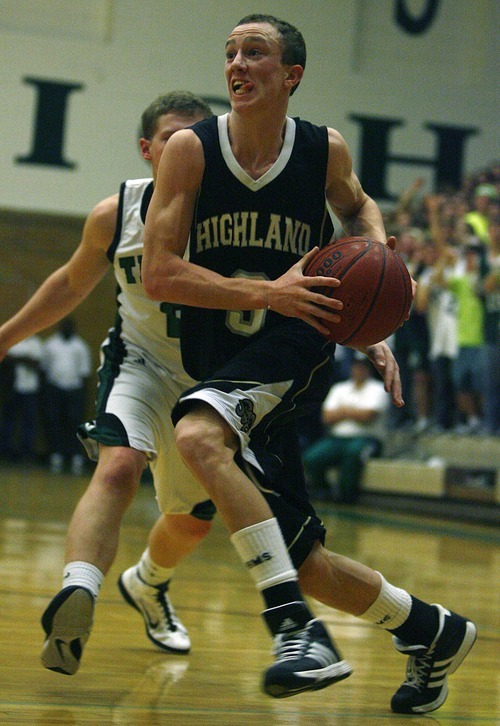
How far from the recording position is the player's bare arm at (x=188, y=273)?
8.71ft

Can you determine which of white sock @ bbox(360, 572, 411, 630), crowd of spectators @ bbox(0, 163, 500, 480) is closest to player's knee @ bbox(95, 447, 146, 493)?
white sock @ bbox(360, 572, 411, 630)

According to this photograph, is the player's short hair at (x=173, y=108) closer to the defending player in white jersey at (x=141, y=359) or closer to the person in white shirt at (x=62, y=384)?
the defending player in white jersey at (x=141, y=359)

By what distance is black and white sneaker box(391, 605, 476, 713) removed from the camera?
293 cm

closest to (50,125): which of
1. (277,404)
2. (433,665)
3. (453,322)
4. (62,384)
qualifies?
(62,384)

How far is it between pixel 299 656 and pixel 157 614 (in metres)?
1.34

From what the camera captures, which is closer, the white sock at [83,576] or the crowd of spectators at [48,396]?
the white sock at [83,576]

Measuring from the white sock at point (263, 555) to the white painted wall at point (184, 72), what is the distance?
10.3 m

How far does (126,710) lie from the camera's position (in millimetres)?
2686

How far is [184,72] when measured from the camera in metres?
13.0

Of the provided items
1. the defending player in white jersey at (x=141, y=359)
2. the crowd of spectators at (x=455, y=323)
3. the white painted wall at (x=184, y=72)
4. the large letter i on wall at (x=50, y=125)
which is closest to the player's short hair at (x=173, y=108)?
the defending player in white jersey at (x=141, y=359)

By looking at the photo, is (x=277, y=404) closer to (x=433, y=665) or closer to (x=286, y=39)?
(x=433, y=665)

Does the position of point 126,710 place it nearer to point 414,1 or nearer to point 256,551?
point 256,551

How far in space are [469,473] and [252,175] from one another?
25.5ft

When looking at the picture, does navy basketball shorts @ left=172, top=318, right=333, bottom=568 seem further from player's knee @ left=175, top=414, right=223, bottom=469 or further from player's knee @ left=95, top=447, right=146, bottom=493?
player's knee @ left=95, top=447, right=146, bottom=493
